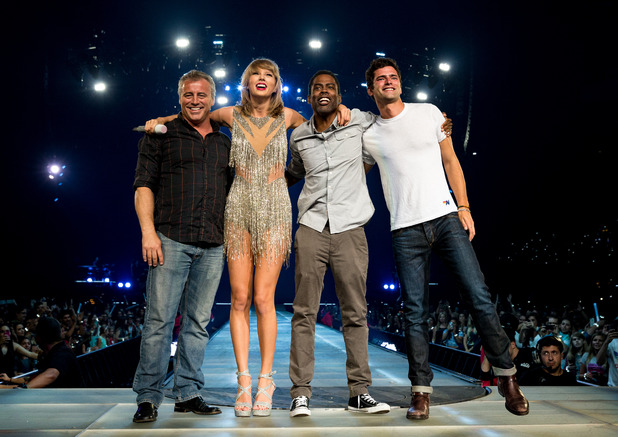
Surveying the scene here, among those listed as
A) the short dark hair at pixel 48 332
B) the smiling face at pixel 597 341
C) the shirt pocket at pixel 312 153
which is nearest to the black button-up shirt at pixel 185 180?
the shirt pocket at pixel 312 153

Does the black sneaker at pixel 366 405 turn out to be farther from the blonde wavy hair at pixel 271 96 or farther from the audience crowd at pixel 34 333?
the audience crowd at pixel 34 333

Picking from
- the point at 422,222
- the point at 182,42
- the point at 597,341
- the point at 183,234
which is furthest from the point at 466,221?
the point at 182,42

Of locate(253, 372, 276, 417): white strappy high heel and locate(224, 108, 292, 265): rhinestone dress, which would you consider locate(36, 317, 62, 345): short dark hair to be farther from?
locate(253, 372, 276, 417): white strappy high heel

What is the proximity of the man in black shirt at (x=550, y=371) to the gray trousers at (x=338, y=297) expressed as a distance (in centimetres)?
255

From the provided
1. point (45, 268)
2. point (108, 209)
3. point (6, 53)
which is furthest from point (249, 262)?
point (108, 209)

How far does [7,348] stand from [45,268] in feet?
38.0

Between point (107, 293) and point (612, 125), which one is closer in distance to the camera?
point (612, 125)

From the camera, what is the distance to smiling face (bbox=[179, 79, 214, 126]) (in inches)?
109

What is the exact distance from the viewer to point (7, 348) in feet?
18.8

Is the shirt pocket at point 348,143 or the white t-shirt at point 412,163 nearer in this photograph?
the white t-shirt at point 412,163

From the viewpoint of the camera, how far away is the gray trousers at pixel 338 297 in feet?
8.59

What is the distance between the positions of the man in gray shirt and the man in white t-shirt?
173 millimetres

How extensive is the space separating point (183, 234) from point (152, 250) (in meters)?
0.17

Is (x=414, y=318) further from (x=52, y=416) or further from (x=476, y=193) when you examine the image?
(x=476, y=193)
